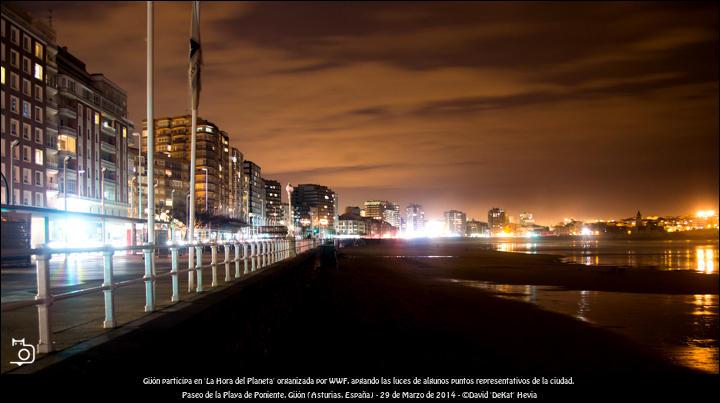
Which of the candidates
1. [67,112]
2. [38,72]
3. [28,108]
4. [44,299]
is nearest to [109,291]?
[44,299]

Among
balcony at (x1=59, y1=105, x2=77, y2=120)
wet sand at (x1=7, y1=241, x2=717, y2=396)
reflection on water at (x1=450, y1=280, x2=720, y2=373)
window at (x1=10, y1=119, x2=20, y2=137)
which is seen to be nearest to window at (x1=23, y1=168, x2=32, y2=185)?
window at (x1=10, y1=119, x2=20, y2=137)

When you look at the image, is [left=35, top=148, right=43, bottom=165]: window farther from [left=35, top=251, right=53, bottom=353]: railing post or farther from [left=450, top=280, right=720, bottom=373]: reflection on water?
[left=35, top=251, right=53, bottom=353]: railing post

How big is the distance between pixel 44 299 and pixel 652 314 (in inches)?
645

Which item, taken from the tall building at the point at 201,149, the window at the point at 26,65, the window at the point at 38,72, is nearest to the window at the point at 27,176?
the window at the point at 26,65

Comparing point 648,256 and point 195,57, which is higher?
point 195,57

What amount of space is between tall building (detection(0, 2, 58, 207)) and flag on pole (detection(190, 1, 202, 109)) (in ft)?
198

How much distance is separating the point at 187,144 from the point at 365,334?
542 feet

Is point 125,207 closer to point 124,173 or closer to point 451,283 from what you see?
point 124,173

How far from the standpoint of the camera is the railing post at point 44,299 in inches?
251

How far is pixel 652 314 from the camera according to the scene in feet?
59.2

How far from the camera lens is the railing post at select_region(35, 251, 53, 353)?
6.37 metres

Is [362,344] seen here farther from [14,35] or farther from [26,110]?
[14,35]

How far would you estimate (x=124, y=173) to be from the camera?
101500 mm

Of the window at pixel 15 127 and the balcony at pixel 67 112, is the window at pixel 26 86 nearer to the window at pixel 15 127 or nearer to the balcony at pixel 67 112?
the window at pixel 15 127
